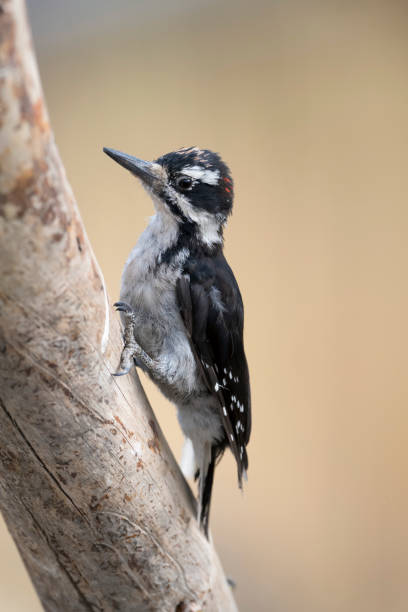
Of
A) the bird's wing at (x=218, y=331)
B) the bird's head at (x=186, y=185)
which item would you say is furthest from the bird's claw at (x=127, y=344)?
the bird's head at (x=186, y=185)

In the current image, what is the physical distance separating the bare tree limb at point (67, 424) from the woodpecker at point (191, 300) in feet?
0.93

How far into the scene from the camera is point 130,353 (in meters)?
1.52

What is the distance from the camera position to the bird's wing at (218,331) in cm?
184

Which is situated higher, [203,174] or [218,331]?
[203,174]

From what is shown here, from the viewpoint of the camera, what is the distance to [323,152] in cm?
391

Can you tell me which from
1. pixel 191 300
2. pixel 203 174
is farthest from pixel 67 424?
pixel 203 174

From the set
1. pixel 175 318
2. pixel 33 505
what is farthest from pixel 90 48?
pixel 33 505

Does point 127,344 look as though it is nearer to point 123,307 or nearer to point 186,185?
point 123,307

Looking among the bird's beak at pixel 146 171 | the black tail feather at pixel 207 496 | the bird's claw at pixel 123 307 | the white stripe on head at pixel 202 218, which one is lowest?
the black tail feather at pixel 207 496

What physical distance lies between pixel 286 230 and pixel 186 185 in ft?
7.08

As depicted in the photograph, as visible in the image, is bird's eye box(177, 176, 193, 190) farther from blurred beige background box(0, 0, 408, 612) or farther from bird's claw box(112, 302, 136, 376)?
blurred beige background box(0, 0, 408, 612)

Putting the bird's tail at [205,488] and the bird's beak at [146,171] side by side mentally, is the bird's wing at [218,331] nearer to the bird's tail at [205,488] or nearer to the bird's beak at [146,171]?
the bird's tail at [205,488]

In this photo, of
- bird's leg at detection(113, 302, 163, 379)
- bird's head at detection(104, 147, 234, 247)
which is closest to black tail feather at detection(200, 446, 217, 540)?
bird's leg at detection(113, 302, 163, 379)

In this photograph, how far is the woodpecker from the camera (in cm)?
184
